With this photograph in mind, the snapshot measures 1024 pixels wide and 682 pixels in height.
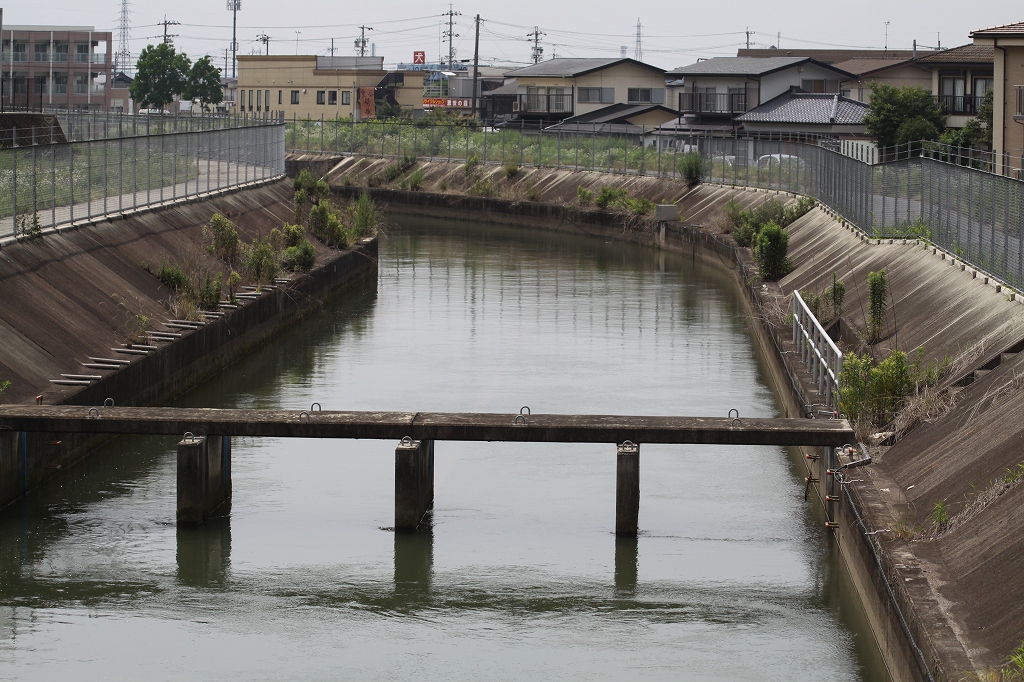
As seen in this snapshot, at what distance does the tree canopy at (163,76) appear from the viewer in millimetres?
124125

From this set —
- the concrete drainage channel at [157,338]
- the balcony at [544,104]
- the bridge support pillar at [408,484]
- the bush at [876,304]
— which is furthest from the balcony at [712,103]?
the bridge support pillar at [408,484]

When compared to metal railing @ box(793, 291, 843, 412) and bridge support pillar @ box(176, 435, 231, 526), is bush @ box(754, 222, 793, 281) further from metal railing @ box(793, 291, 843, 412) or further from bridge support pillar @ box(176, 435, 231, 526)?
bridge support pillar @ box(176, 435, 231, 526)

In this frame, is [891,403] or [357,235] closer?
[891,403]

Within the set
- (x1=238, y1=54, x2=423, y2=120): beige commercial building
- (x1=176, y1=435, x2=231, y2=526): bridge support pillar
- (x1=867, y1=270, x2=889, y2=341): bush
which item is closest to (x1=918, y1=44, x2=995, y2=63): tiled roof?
(x1=867, y1=270, x2=889, y2=341): bush

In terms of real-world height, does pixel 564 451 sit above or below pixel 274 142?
below

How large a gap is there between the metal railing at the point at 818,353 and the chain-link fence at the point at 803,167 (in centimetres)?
268

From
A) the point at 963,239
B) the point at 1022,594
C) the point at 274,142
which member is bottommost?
the point at 1022,594

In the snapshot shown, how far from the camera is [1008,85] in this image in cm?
4550

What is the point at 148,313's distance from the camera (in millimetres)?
26281

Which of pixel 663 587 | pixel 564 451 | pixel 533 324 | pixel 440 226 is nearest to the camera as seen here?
pixel 663 587

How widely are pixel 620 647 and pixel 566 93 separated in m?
85.0

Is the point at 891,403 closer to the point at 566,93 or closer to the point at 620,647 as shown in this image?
the point at 620,647

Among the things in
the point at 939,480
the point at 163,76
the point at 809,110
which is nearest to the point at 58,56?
the point at 163,76

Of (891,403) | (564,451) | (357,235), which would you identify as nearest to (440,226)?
(357,235)
